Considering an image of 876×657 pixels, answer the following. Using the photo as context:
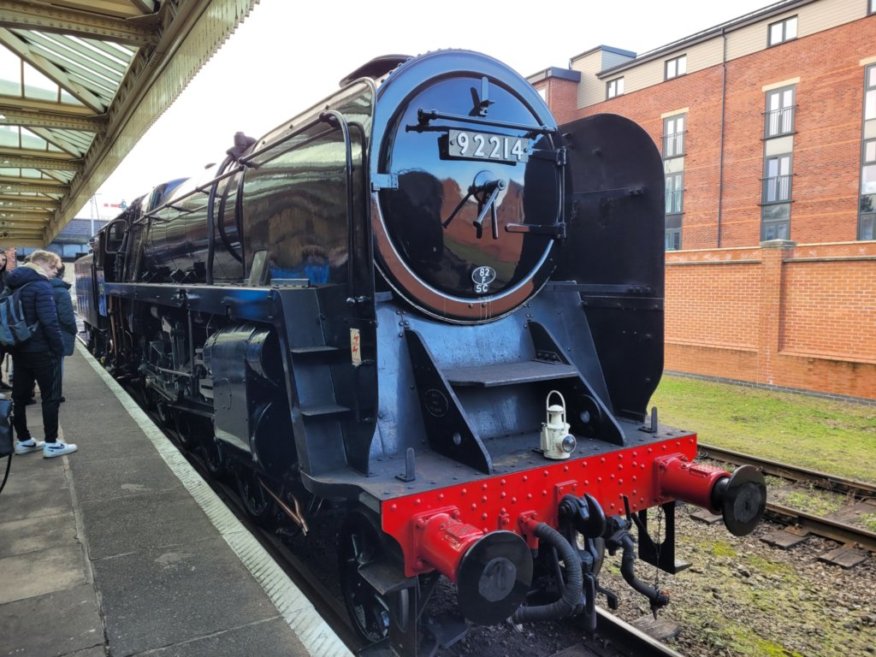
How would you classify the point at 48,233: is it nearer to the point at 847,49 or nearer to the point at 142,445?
the point at 142,445

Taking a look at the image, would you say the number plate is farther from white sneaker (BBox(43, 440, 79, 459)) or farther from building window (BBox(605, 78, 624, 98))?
building window (BBox(605, 78, 624, 98))

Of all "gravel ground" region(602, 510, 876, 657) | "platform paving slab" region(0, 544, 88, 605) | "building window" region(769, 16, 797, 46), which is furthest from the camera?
"building window" region(769, 16, 797, 46)

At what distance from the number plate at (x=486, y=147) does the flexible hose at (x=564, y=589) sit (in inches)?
77.0

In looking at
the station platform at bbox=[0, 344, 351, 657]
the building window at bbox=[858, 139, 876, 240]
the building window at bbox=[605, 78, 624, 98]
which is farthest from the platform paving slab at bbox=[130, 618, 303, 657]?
the building window at bbox=[605, 78, 624, 98]

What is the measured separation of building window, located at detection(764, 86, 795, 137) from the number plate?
25.1 meters

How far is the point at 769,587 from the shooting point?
162 inches

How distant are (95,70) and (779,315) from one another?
12223 millimetres

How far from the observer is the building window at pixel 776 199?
2444cm

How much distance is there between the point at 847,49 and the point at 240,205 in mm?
25076

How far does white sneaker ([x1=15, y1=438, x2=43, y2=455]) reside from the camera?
5.39m

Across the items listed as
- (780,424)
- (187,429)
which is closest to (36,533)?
(187,429)

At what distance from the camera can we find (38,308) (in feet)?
16.6

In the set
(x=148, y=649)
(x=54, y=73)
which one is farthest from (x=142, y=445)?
(x=54, y=73)

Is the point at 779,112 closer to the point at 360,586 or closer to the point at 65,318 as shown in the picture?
the point at 65,318
